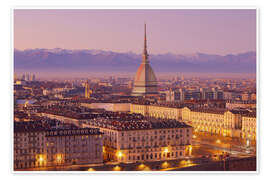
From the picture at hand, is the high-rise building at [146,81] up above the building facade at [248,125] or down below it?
above

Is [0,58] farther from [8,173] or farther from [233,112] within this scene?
[233,112]

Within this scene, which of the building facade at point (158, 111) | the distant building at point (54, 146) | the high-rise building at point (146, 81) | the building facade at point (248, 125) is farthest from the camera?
the high-rise building at point (146, 81)

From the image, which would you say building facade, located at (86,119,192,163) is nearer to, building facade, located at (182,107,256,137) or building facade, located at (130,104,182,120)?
building facade, located at (182,107,256,137)

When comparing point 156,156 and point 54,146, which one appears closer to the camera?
point 54,146

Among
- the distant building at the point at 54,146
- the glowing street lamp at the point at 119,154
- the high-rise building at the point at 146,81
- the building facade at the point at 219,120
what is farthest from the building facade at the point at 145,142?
the high-rise building at the point at 146,81

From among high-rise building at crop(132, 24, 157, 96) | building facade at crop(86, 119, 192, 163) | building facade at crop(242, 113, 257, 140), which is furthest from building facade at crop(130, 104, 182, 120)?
building facade at crop(86, 119, 192, 163)

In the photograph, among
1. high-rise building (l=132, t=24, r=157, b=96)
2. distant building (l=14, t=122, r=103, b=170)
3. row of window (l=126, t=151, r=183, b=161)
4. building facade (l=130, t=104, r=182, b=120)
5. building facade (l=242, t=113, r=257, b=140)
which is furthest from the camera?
high-rise building (l=132, t=24, r=157, b=96)

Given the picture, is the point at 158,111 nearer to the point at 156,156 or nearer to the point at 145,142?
the point at 145,142

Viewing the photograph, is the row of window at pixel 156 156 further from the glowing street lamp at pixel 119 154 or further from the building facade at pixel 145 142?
the glowing street lamp at pixel 119 154

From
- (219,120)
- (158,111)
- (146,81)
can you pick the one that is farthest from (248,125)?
(146,81)

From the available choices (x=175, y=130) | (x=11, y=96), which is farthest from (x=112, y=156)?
(x=11, y=96)
